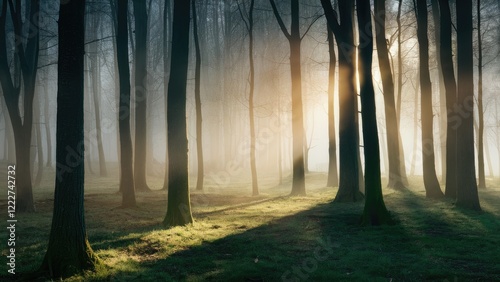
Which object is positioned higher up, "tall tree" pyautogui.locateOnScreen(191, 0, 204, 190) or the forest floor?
"tall tree" pyautogui.locateOnScreen(191, 0, 204, 190)

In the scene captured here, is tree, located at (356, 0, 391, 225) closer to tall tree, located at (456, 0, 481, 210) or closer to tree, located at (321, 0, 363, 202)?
tall tree, located at (456, 0, 481, 210)

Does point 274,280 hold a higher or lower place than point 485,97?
lower

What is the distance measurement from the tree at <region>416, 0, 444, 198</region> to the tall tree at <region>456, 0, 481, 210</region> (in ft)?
8.88

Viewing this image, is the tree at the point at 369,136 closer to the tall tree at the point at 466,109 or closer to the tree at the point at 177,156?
the tall tree at the point at 466,109

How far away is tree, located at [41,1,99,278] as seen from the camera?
19.1ft

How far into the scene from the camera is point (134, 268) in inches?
246

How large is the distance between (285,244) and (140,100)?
42.2ft

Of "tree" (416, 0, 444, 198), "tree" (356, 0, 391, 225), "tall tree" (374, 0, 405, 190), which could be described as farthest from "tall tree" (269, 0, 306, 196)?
"tree" (356, 0, 391, 225)

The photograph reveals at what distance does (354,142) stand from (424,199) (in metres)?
3.26

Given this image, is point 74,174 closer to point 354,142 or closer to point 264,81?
point 354,142

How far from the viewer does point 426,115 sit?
14.9m

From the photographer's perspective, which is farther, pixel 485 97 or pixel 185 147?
pixel 485 97

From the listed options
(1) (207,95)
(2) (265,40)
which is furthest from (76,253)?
(1) (207,95)

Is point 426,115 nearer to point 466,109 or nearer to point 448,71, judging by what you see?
point 448,71
